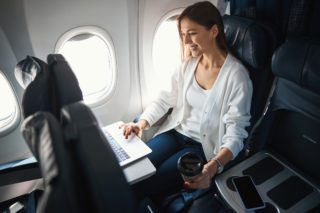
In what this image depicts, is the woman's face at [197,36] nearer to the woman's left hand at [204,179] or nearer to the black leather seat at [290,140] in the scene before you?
the black leather seat at [290,140]

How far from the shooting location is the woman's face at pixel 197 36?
5.10 ft

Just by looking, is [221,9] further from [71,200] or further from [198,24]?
[71,200]

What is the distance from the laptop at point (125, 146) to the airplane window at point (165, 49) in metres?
0.93

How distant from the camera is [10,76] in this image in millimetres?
1708

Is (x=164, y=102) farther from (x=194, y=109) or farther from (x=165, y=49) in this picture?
(x=165, y=49)

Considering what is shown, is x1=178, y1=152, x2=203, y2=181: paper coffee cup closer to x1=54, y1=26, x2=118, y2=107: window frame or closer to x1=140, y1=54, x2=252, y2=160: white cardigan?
x1=140, y1=54, x2=252, y2=160: white cardigan

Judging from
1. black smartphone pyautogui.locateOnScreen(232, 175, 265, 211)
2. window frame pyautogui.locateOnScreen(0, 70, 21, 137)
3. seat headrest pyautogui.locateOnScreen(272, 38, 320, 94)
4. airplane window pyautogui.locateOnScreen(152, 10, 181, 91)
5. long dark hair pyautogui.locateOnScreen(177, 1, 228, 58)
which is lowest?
black smartphone pyautogui.locateOnScreen(232, 175, 265, 211)

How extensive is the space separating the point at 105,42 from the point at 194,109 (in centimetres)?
86

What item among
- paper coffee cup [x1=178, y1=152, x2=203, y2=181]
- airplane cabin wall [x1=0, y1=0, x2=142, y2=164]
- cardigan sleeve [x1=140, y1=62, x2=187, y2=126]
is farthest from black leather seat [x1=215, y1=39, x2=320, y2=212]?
airplane cabin wall [x1=0, y1=0, x2=142, y2=164]

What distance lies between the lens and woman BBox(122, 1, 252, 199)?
149cm

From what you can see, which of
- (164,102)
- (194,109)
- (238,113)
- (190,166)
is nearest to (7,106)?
(164,102)

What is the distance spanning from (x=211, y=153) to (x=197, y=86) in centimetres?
44

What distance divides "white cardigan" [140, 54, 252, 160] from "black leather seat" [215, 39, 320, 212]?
16 cm

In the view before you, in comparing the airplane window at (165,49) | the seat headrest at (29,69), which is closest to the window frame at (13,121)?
the seat headrest at (29,69)
